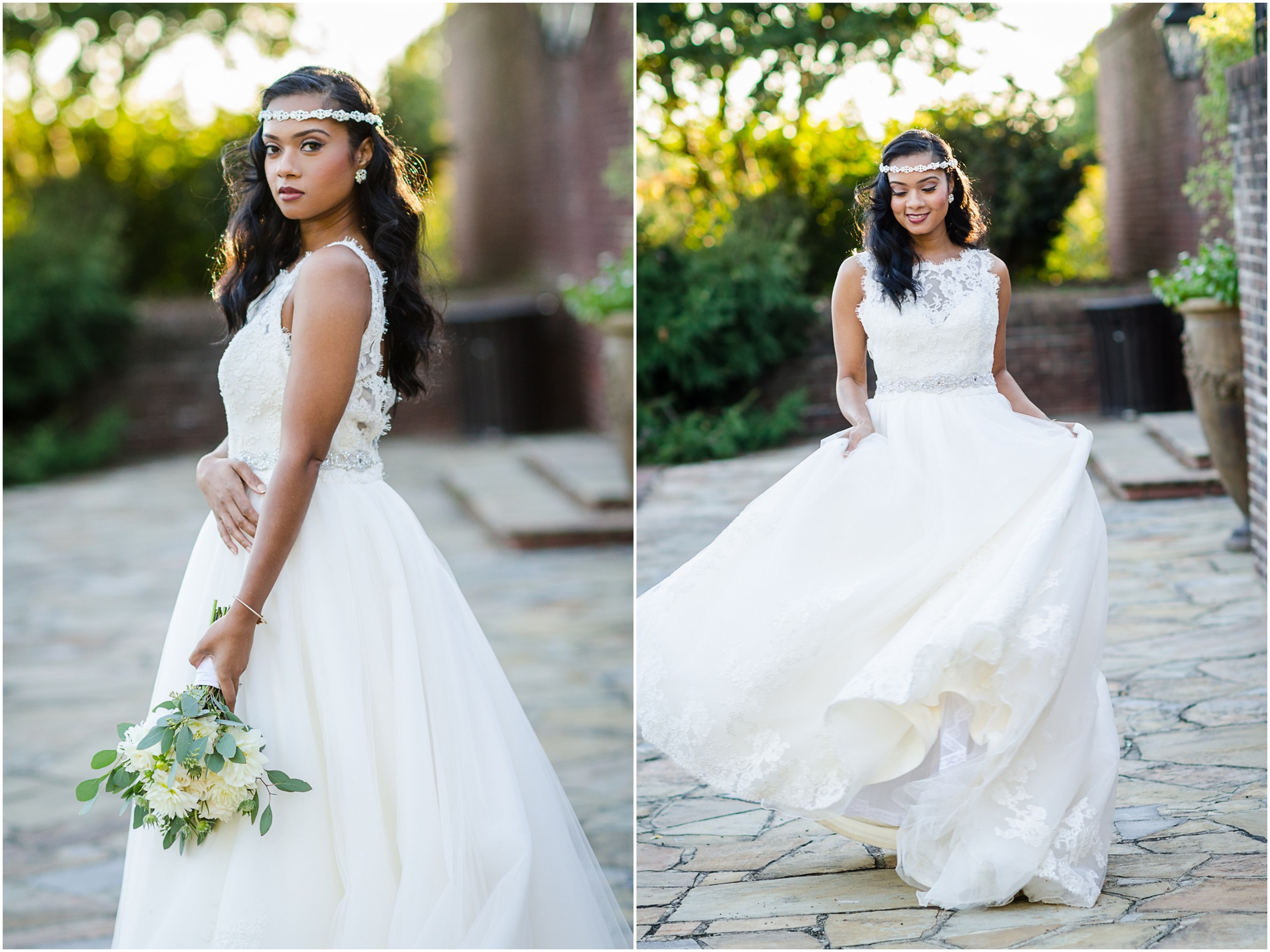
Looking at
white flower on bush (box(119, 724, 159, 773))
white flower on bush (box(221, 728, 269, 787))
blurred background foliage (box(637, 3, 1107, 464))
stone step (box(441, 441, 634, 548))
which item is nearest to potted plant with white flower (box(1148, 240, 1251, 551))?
blurred background foliage (box(637, 3, 1107, 464))

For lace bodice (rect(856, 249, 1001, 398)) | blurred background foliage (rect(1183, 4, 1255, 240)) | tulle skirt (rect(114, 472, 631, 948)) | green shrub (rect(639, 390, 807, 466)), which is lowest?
tulle skirt (rect(114, 472, 631, 948))

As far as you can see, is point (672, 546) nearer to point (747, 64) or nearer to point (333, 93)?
point (333, 93)

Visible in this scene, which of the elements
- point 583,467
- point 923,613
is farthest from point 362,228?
point 583,467

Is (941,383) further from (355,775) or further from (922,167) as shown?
(355,775)

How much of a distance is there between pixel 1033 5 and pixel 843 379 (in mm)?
1168

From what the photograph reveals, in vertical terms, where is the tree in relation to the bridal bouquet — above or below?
above

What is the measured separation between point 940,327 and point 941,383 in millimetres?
117

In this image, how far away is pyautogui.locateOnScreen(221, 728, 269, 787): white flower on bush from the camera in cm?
206

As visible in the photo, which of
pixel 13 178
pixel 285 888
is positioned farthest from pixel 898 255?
pixel 13 178

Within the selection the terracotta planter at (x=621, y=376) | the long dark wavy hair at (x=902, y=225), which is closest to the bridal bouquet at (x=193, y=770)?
the long dark wavy hair at (x=902, y=225)

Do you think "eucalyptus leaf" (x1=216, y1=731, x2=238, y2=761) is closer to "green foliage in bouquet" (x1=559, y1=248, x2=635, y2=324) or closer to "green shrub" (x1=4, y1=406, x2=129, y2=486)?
"green foliage in bouquet" (x1=559, y1=248, x2=635, y2=324)

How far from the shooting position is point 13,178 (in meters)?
14.1

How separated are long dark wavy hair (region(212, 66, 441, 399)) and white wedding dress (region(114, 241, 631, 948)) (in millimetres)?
90

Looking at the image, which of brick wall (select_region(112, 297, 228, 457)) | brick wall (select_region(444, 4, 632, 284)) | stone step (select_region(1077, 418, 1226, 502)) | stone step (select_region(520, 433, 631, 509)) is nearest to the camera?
stone step (select_region(1077, 418, 1226, 502))
